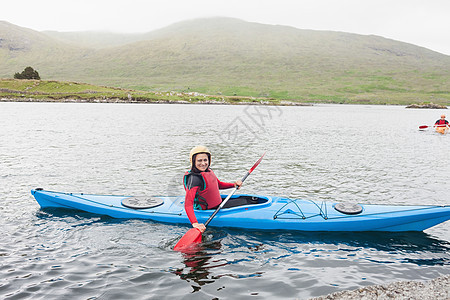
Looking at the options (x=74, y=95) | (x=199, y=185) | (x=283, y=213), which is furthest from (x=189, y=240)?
(x=74, y=95)

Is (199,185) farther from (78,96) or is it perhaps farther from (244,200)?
(78,96)

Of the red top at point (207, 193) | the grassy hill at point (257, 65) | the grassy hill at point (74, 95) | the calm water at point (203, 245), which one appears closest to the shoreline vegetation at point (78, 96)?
the grassy hill at point (74, 95)

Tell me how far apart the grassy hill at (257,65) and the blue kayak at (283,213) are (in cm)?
8503

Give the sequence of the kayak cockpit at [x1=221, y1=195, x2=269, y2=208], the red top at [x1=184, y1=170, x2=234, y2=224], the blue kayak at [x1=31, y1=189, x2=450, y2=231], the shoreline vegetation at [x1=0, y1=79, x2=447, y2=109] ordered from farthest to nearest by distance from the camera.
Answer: the shoreline vegetation at [x1=0, y1=79, x2=447, y2=109]
the kayak cockpit at [x1=221, y1=195, x2=269, y2=208]
the blue kayak at [x1=31, y1=189, x2=450, y2=231]
the red top at [x1=184, y1=170, x2=234, y2=224]

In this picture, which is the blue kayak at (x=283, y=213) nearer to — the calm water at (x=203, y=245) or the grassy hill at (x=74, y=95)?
the calm water at (x=203, y=245)

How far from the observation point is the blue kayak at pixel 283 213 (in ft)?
24.6

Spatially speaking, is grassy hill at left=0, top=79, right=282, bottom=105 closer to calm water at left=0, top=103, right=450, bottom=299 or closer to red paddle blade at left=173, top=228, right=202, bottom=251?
calm water at left=0, top=103, right=450, bottom=299

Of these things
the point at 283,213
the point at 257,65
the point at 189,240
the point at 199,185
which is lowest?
the point at 189,240

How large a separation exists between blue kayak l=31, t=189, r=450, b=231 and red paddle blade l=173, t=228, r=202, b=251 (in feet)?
2.95

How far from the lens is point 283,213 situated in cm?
790

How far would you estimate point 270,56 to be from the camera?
14875 cm

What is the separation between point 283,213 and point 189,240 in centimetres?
240

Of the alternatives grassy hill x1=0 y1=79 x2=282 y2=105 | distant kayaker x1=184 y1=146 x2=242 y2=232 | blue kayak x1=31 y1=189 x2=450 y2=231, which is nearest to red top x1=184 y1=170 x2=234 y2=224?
distant kayaker x1=184 y1=146 x2=242 y2=232

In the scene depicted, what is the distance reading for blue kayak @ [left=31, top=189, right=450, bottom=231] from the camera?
24.6ft
